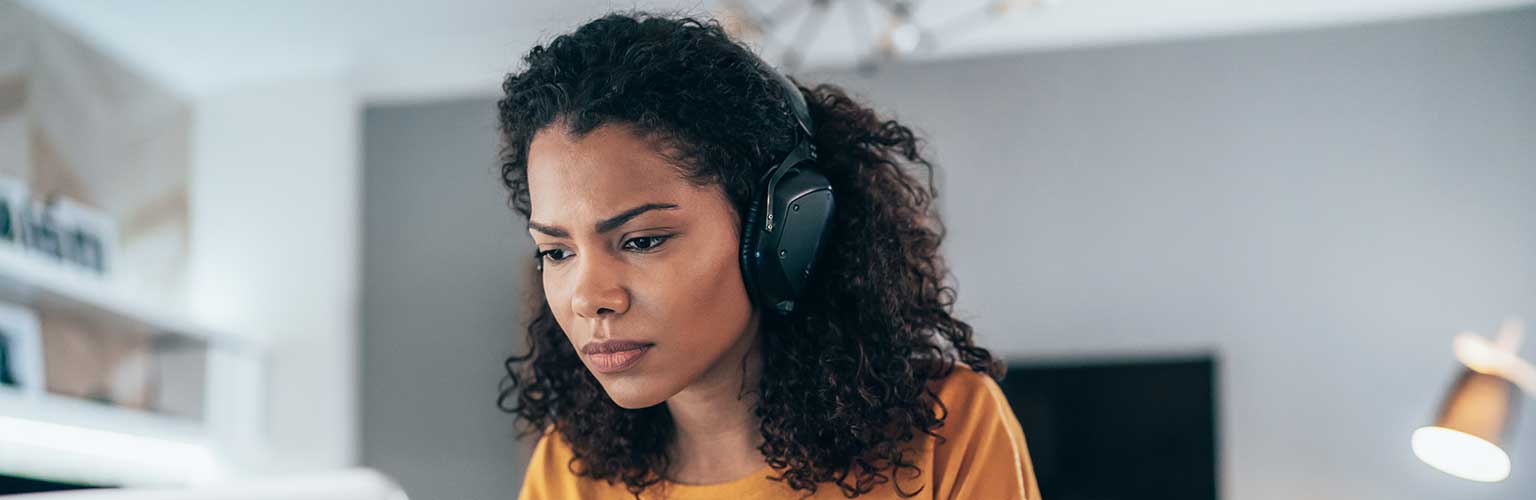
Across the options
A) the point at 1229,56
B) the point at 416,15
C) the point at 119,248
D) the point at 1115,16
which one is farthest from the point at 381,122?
the point at 1229,56

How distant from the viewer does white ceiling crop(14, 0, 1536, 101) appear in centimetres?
347

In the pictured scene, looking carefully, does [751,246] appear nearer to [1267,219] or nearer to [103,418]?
[103,418]

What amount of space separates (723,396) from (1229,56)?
10.2 ft

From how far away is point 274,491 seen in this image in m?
0.37

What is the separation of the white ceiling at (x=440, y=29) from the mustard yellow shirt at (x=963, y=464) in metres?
2.45

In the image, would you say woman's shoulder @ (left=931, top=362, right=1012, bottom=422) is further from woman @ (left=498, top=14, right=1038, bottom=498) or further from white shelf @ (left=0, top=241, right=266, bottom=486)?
white shelf @ (left=0, top=241, right=266, bottom=486)

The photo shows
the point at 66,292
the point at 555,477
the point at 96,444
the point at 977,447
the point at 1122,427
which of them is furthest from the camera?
the point at 1122,427

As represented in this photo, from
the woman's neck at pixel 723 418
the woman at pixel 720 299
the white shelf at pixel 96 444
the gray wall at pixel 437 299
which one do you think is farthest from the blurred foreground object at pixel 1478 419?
the white shelf at pixel 96 444

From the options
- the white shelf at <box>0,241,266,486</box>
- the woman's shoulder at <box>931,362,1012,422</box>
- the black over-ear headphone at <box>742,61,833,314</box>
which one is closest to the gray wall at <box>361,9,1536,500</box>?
the white shelf at <box>0,241,266,486</box>

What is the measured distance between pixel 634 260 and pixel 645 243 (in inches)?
0.7

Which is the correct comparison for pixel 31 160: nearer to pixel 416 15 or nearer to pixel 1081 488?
pixel 416 15

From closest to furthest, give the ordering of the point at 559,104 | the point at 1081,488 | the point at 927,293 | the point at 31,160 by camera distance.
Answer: the point at 559,104, the point at 927,293, the point at 31,160, the point at 1081,488

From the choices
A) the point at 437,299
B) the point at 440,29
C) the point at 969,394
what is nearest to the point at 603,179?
the point at 969,394

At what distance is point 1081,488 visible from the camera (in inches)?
134
